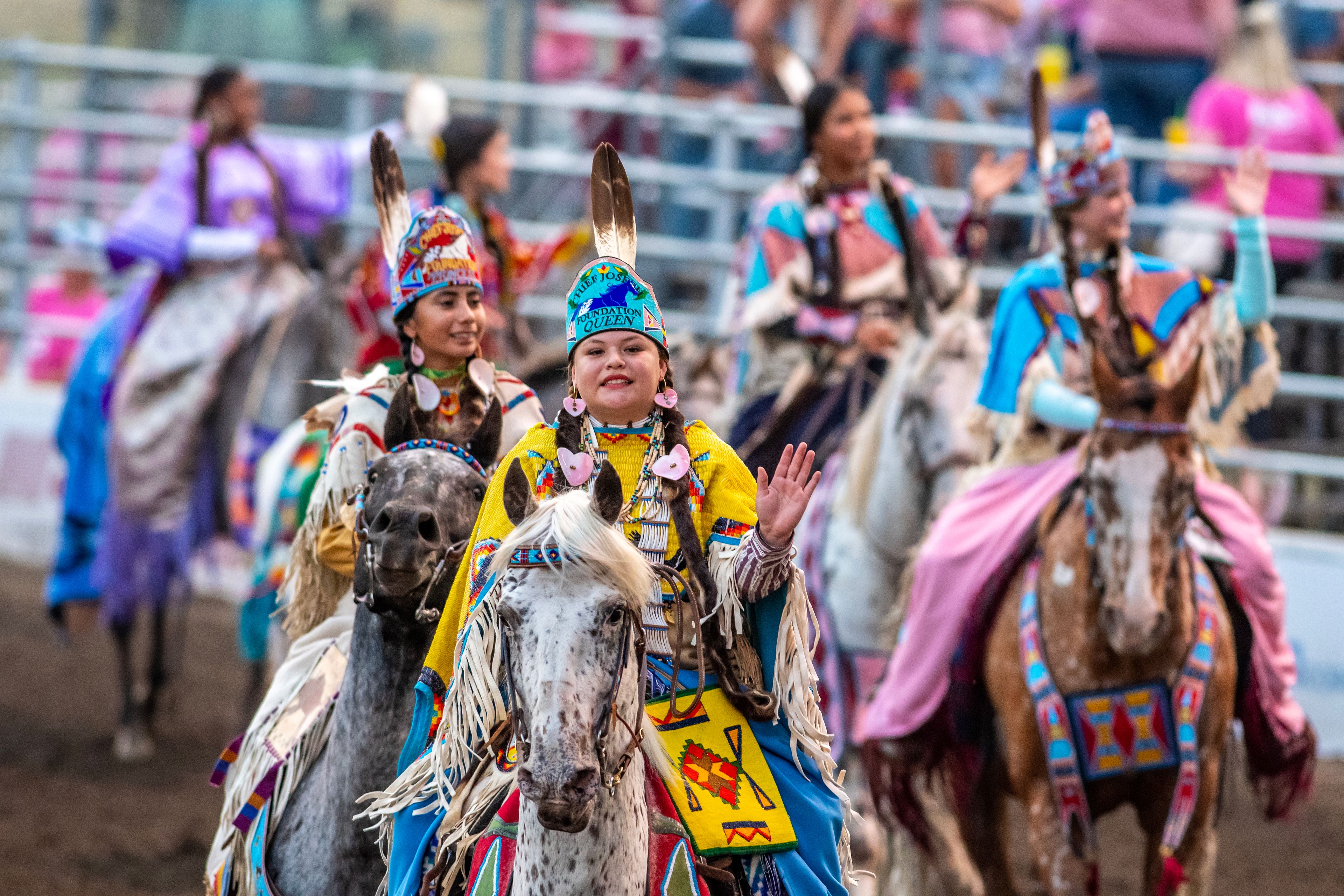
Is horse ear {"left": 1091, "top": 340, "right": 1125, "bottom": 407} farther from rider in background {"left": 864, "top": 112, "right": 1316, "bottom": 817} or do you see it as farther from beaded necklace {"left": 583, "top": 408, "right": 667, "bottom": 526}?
beaded necklace {"left": 583, "top": 408, "right": 667, "bottom": 526}

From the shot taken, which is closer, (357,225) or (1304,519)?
(1304,519)

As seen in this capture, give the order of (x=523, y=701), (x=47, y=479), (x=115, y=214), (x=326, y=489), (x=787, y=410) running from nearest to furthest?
1. (x=523, y=701)
2. (x=326, y=489)
3. (x=787, y=410)
4. (x=47, y=479)
5. (x=115, y=214)

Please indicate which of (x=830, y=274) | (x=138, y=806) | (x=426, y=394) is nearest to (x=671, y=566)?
(x=426, y=394)

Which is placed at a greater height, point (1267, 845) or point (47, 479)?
point (47, 479)

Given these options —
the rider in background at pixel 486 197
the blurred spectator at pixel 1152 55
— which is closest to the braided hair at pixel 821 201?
the rider in background at pixel 486 197

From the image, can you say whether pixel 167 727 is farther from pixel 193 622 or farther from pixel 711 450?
pixel 711 450

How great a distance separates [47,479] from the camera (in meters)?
11.5

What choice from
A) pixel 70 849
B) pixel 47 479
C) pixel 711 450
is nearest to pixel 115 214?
pixel 47 479

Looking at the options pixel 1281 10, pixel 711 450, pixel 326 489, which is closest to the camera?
pixel 711 450

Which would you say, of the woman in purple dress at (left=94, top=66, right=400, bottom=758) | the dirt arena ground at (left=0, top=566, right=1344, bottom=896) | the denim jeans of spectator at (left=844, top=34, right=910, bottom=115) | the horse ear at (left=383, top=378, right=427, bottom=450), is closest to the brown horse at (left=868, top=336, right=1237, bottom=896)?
the dirt arena ground at (left=0, top=566, right=1344, bottom=896)

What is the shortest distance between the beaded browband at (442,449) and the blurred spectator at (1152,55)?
21.2 feet

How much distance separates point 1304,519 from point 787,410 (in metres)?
3.52

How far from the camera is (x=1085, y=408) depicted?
5.09m

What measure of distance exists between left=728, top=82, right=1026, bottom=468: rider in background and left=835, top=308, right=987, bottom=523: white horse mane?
0.30 meters
